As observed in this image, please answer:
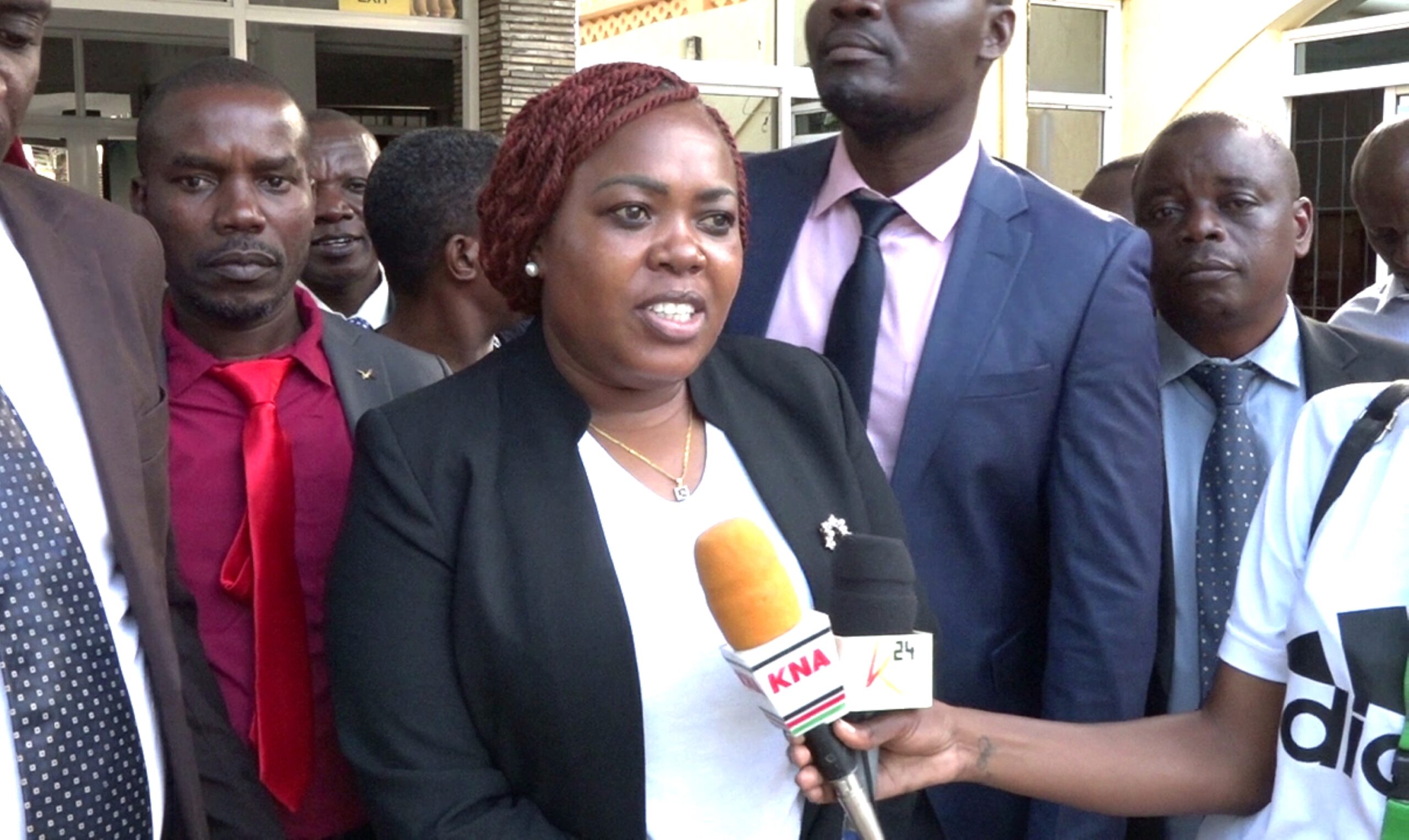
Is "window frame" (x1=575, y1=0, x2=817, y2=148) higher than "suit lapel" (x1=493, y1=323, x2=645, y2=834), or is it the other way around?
"window frame" (x1=575, y1=0, x2=817, y2=148)

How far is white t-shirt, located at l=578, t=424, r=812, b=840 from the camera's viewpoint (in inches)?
81.2

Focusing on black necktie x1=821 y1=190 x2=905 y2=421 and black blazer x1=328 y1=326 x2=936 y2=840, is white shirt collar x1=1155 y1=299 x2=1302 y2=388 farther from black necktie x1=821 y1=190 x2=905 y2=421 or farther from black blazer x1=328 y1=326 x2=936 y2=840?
black blazer x1=328 y1=326 x2=936 y2=840

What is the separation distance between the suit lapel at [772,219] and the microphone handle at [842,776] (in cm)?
122

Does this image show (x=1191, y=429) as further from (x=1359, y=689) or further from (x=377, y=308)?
(x=377, y=308)

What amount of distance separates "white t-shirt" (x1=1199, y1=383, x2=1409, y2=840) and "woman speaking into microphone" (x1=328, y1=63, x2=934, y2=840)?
1.71 ft

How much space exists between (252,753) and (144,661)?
354 millimetres

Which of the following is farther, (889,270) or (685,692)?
(889,270)

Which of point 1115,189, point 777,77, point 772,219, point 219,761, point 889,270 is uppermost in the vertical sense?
point 777,77

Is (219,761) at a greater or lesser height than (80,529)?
lesser

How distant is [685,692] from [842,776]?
0.44m

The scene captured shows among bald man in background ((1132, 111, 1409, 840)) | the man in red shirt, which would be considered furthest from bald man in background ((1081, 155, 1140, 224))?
the man in red shirt

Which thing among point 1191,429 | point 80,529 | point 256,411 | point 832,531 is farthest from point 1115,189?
point 80,529

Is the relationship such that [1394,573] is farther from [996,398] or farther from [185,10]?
[185,10]

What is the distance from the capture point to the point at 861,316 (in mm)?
2709
